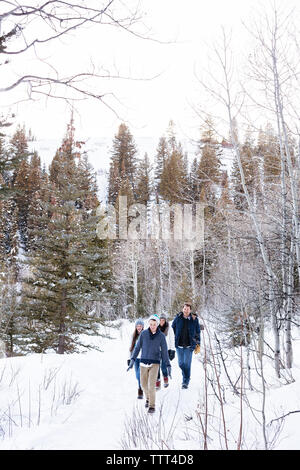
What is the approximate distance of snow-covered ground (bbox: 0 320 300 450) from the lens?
3.51 meters

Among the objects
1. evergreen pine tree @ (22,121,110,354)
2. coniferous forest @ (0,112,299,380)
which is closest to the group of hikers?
coniferous forest @ (0,112,299,380)

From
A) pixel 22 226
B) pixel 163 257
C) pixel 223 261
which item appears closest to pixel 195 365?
pixel 223 261

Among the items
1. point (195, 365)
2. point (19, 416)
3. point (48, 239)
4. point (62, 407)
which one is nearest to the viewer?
point (19, 416)

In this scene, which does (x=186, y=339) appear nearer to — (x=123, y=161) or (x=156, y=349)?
(x=156, y=349)

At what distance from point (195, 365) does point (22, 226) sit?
41.9 metres

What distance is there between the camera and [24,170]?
48156 mm

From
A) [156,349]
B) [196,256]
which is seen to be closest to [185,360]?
[156,349]

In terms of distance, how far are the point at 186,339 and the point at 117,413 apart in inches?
83.7

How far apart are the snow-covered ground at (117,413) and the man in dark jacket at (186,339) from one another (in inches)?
17.4

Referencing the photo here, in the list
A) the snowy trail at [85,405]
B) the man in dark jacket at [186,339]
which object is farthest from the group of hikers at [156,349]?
the snowy trail at [85,405]

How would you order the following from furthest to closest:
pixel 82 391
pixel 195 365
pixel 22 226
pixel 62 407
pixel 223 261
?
pixel 22 226 → pixel 223 261 → pixel 195 365 → pixel 82 391 → pixel 62 407

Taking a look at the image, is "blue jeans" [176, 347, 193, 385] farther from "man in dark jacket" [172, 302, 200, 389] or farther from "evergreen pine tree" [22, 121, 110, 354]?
"evergreen pine tree" [22, 121, 110, 354]

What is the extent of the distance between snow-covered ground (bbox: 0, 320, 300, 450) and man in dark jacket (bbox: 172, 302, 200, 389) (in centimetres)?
44
